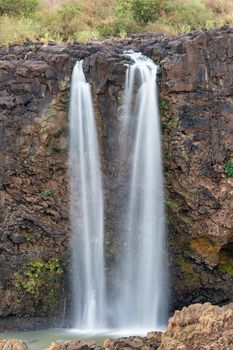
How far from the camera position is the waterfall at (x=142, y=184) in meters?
14.5

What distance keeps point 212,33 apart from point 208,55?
26.1 inches

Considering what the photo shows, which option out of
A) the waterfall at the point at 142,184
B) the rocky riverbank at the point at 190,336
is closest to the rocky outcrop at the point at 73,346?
the rocky riverbank at the point at 190,336

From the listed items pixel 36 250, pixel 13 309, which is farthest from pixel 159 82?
pixel 13 309

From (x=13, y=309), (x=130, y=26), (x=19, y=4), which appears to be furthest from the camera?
(x=19, y=4)

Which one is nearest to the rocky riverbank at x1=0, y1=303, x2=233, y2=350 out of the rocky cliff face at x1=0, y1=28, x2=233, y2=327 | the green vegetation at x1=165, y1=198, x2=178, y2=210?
the rocky cliff face at x1=0, y1=28, x2=233, y2=327

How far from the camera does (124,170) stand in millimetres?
Result: 14672

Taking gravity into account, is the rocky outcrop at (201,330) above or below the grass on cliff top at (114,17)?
below

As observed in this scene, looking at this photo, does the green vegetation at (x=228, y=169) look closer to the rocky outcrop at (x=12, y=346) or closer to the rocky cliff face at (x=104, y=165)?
the rocky cliff face at (x=104, y=165)

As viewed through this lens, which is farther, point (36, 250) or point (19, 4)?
point (19, 4)

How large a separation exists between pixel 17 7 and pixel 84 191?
10764mm

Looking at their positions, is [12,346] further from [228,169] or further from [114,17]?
[114,17]

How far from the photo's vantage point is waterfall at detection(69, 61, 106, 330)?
565 inches

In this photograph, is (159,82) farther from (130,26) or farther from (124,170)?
(130,26)

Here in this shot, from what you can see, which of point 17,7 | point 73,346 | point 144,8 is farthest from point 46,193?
point 17,7
